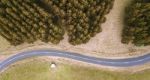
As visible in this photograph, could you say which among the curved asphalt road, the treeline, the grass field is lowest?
the grass field

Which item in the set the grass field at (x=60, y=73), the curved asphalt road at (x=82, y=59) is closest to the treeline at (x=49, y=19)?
the curved asphalt road at (x=82, y=59)

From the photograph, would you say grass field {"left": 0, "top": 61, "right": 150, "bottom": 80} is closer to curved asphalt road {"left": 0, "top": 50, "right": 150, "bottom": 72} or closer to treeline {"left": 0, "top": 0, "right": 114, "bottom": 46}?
curved asphalt road {"left": 0, "top": 50, "right": 150, "bottom": 72}

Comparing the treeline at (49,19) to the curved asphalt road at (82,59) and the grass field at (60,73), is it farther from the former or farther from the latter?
the grass field at (60,73)

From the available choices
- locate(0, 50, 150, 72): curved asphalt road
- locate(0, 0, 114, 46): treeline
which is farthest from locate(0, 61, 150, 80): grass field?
locate(0, 0, 114, 46): treeline

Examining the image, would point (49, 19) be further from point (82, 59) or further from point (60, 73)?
point (60, 73)

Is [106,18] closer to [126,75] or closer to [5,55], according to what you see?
[126,75]
